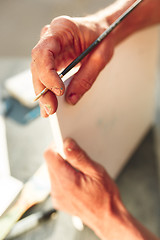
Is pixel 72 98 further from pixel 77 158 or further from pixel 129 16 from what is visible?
pixel 129 16

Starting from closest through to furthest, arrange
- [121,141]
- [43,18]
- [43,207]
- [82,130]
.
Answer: [82,130] → [43,207] → [121,141] → [43,18]

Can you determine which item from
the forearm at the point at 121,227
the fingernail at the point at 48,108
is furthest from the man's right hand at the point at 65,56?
the forearm at the point at 121,227

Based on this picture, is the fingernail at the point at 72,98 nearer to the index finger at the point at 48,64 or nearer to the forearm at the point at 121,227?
the index finger at the point at 48,64

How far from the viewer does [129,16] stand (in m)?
0.62

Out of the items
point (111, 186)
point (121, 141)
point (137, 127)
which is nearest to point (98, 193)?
point (111, 186)

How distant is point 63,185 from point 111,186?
111 millimetres

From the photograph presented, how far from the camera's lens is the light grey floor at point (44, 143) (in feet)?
2.14

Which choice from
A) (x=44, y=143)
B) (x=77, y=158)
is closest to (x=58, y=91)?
(x=77, y=158)

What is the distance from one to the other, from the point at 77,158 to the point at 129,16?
375 millimetres

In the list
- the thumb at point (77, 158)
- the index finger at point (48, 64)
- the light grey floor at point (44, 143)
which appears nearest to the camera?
the index finger at point (48, 64)

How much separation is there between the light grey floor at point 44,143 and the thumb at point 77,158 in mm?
152

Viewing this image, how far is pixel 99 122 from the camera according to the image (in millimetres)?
624

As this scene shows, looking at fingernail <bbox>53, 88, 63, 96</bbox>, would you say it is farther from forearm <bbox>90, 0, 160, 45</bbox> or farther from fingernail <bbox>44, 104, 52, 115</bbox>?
forearm <bbox>90, 0, 160, 45</bbox>

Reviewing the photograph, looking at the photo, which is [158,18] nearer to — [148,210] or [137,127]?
[137,127]
